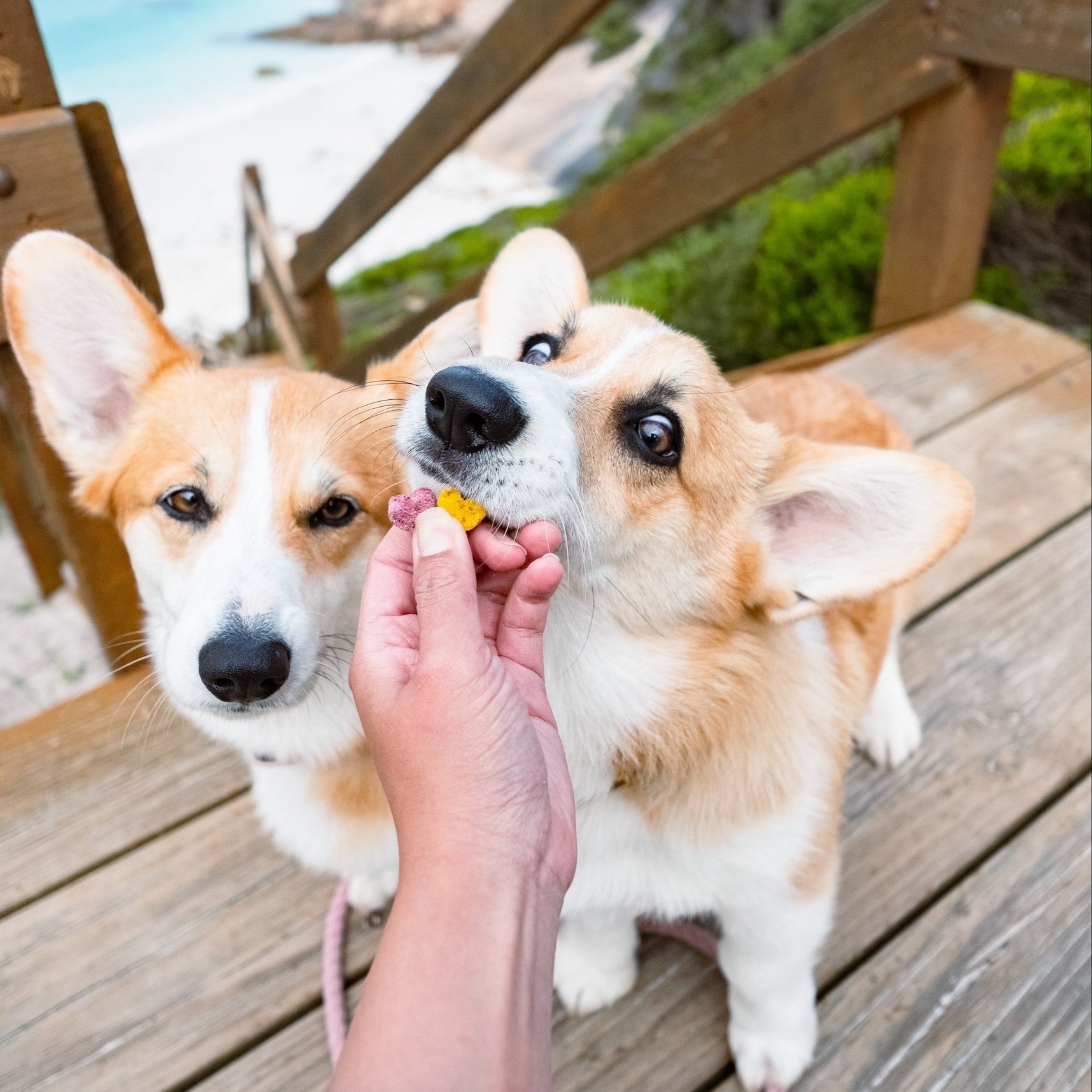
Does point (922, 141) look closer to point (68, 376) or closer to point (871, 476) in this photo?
point (871, 476)

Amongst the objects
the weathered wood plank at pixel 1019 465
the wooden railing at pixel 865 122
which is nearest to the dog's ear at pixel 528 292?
the weathered wood plank at pixel 1019 465

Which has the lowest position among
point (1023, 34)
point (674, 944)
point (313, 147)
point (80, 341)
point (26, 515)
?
point (313, 147)

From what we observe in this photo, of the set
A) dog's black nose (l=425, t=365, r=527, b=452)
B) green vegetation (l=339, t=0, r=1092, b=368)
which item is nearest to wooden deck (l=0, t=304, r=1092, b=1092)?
dog's black nose (l=425, t=365, r=527, b=452)

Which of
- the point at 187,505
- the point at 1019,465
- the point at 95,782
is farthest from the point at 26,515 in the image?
the point at 1019,465

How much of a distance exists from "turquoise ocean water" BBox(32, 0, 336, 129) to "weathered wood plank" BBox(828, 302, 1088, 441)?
49.6 ft

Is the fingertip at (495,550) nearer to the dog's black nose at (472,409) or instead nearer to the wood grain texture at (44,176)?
the dog's black nose at (472,409)

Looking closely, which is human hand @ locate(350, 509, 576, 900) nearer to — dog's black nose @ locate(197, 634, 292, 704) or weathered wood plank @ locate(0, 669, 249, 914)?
dog's black nose @ locate(197, 634, 292, 704)

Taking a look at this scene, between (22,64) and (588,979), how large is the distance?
78.2 inches

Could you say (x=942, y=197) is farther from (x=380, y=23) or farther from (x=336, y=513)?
(x=380, y=23)

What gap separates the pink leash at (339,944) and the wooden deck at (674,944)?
0.10ft

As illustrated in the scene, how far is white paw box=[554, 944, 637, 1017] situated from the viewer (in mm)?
1595

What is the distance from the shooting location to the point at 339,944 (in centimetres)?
169

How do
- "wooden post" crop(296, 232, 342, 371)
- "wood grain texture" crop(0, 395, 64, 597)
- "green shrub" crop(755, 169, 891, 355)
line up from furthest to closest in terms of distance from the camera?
1. "wooden post" crop(296, 232, 342, 371)
2. "green shrub" crop(755, 169, 891, 355)
3. "wood grain texture" crop(0, 395, 64, 597)

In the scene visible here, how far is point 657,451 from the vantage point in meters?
1.40
